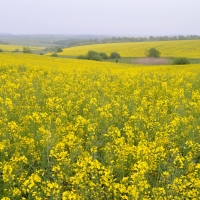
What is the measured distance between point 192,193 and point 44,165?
2072 millimetres

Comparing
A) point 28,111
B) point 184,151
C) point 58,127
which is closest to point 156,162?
point 184,151

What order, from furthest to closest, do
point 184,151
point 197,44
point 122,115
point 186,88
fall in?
1. point 197,44
2. point 186,88
3. point 122,115
4. point 184,151

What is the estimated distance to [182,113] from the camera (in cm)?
637

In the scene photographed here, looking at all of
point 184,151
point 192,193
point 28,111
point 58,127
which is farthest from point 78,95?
point 192,193

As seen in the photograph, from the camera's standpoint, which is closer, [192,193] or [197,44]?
[192,193]

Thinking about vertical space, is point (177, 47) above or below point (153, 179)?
above

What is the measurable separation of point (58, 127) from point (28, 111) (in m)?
1.22

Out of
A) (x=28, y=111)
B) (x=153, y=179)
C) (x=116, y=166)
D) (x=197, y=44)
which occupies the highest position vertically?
(x=197, y=44)

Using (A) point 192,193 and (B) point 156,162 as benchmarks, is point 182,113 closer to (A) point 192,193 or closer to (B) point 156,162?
(B) point 156,162

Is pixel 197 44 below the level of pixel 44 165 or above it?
above

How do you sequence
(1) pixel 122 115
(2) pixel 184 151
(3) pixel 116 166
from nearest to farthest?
(3) pixel 116 166, (2) pixel 184 151, (1) pixel 122 115

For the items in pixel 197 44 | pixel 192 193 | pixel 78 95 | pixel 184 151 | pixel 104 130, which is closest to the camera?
pixel 192 193

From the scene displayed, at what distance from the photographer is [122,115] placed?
613 cm

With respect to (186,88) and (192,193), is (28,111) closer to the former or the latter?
Result: (192,193)
